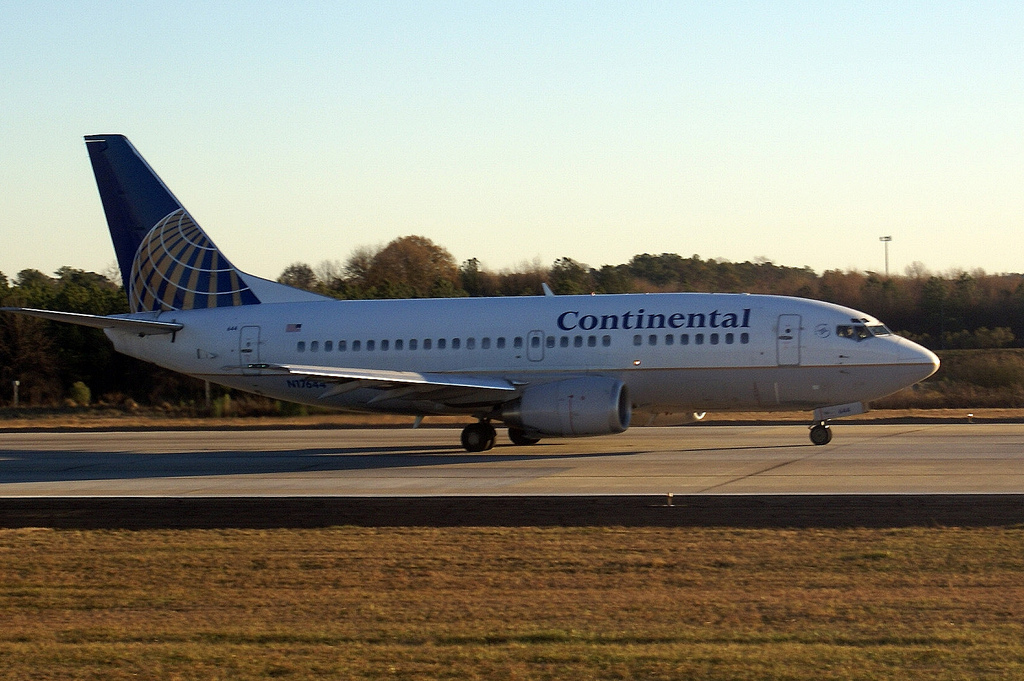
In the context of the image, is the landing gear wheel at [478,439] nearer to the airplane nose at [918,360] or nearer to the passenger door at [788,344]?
the passenger door at [788,344]

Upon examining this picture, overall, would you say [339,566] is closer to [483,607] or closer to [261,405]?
[483,607]

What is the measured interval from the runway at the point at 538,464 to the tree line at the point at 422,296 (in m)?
23.8

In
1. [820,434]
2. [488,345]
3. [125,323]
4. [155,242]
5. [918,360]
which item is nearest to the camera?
[918,360]

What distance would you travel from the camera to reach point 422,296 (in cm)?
7469

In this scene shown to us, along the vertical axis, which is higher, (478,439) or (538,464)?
(478,439)

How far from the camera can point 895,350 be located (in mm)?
24969

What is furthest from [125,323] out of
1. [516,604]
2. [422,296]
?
[422,296]

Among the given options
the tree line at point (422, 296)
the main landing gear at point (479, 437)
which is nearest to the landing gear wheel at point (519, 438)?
the main landing gear at point (479, 437)

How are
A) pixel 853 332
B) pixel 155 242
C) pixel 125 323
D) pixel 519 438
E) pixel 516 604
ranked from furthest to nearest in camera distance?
pixel 155 242 < pixel 125 323 < pixel 519 438 < pixel 853 332 < pixel 516 604

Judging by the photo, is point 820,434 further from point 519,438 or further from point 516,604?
point 516,604

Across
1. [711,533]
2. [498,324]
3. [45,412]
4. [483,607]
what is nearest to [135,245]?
[498,324]

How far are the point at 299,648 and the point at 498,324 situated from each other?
62.5ft

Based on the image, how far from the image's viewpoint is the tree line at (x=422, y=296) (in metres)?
55.2

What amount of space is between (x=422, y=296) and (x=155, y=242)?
44.1 m
